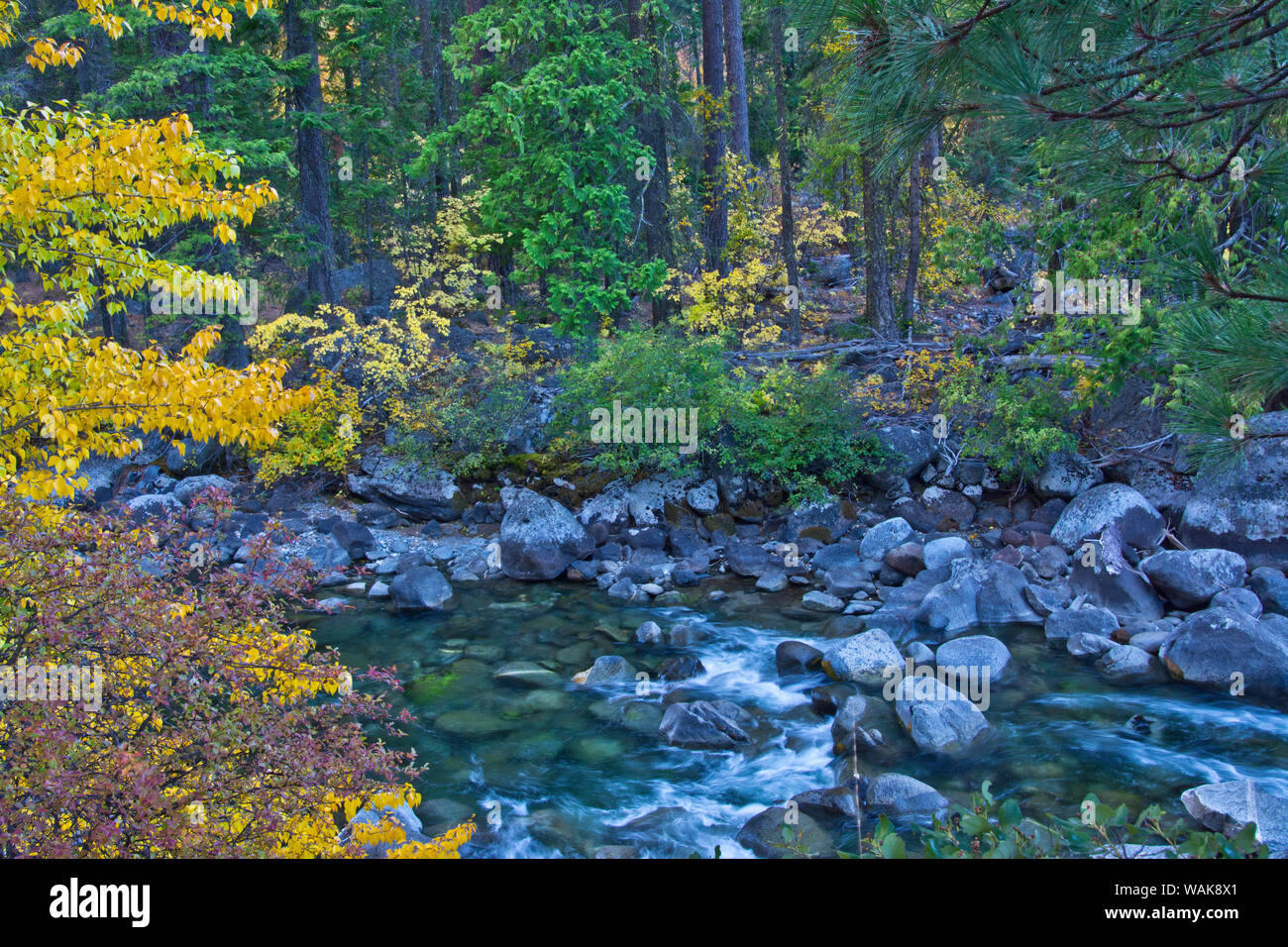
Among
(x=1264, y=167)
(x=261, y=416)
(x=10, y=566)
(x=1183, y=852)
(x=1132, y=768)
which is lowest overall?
(x=1132, y=768)

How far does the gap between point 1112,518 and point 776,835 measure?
23.3ft

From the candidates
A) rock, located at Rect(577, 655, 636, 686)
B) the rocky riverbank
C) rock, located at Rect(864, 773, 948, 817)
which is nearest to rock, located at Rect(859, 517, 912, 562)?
the rocky riverbank

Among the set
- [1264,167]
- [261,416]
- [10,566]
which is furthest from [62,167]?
[1264,167]

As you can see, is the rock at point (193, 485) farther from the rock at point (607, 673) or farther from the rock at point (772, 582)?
the rock at point (772, 582)

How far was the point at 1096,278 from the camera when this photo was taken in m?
10.4

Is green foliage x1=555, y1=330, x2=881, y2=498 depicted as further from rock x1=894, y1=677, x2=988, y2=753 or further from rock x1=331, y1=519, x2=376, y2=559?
rock x1=894, y1=677, x2=988, y2=753

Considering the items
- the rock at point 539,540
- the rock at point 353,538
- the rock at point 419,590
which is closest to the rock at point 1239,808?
the rock at point 539,540

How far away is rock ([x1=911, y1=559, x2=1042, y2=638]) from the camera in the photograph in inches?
370

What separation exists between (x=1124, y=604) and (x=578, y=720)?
20.1ft

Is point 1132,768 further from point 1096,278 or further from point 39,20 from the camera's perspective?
point 39,20

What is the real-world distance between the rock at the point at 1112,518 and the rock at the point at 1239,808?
500 cm

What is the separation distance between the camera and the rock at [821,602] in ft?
33.3

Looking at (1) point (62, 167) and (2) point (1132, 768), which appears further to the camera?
(2) point (1132, 768)

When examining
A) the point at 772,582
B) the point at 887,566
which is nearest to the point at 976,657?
the point at 887,566
